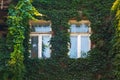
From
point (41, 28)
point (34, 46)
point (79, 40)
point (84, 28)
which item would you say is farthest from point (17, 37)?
point (84, 28)

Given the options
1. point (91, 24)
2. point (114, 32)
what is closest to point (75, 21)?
point (91, 24)

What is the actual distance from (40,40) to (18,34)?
179 cm

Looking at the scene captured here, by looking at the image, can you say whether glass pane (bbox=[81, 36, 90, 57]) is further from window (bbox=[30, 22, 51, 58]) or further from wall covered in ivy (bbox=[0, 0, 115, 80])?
window (bbox=[30, 22, 51, 58])

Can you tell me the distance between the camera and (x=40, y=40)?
72.8 feet

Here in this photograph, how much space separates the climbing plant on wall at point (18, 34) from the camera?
20141mm

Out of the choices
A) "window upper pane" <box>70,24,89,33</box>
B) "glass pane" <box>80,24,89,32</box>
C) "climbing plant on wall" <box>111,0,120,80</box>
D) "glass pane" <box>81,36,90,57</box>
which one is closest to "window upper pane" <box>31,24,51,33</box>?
"window upper pane" <box>70,24,89,33</box>

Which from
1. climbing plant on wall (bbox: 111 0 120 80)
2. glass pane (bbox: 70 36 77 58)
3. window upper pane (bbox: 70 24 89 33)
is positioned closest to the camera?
climbing plant on wall (bbox: 111 0 120 80)

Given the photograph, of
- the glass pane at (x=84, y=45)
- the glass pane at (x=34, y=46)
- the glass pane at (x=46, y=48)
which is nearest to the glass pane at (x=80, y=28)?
the glass pane at (x=84, y=45)

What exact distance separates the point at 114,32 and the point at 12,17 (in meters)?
3.92

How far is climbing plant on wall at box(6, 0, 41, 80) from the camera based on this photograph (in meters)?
20.1

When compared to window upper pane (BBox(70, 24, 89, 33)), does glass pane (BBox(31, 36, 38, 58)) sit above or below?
below

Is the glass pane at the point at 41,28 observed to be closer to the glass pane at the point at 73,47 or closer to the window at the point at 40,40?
the window at the point at 40,40

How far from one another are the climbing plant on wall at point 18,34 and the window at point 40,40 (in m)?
1.07

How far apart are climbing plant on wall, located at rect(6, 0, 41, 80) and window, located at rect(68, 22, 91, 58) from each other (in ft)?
6.75
